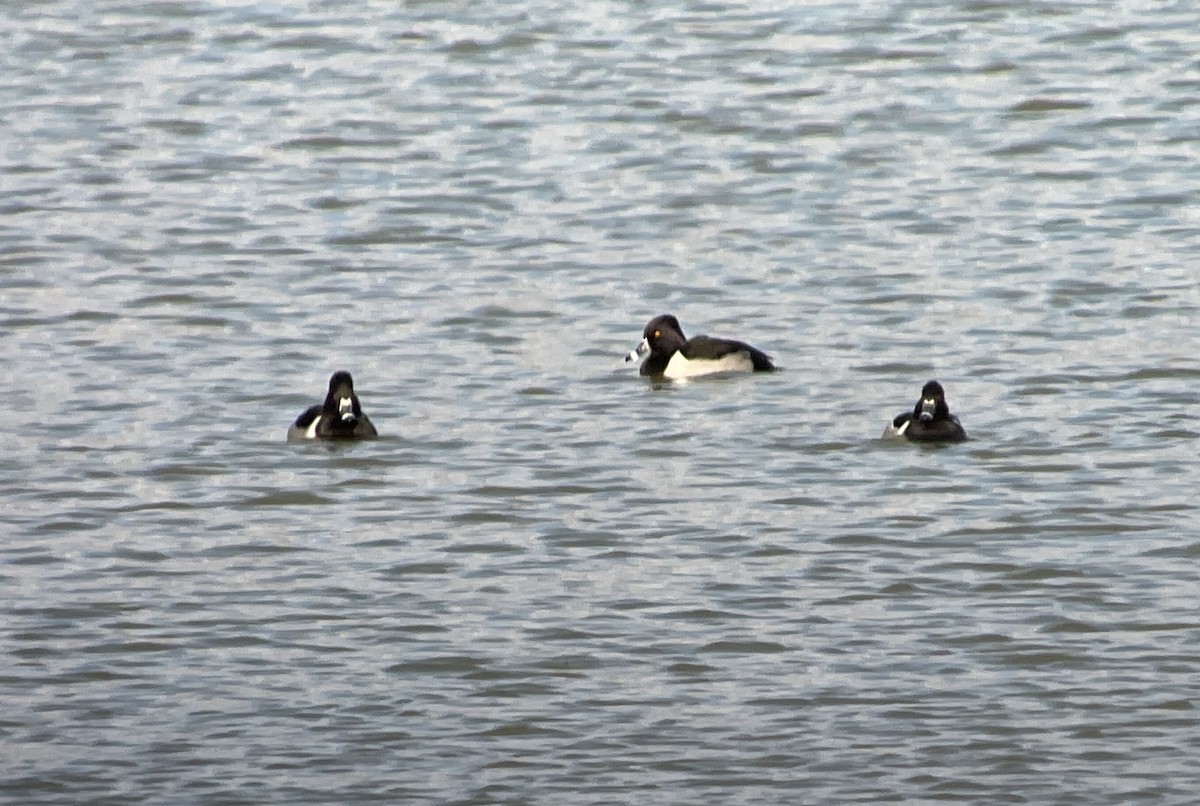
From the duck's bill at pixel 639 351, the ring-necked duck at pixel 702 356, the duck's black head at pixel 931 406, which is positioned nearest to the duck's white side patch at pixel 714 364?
the ring-necked duck at pixel 702 356

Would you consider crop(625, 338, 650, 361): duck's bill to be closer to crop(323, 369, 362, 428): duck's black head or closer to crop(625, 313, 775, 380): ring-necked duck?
crop(625, 313, 775, 380): ring-necked duck

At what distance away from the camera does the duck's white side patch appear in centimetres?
1636

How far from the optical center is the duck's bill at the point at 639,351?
16906 millimetres

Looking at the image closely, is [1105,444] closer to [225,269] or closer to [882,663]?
[882,663]

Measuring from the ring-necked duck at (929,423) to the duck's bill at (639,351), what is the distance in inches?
98.2

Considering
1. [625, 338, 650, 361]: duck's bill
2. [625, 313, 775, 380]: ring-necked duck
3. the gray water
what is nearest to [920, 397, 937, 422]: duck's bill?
the gray water

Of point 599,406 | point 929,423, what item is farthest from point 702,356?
point 929,423

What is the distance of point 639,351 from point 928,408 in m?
2.90

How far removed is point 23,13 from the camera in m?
30.6

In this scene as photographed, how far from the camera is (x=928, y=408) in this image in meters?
14.5

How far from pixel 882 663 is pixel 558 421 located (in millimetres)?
5111

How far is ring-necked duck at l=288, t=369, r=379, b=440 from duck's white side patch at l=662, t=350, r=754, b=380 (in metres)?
2.22

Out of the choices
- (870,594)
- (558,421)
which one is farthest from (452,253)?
(870,594)

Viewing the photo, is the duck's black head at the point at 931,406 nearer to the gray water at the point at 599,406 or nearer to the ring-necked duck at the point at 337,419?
the gray water at the point at 599,406
